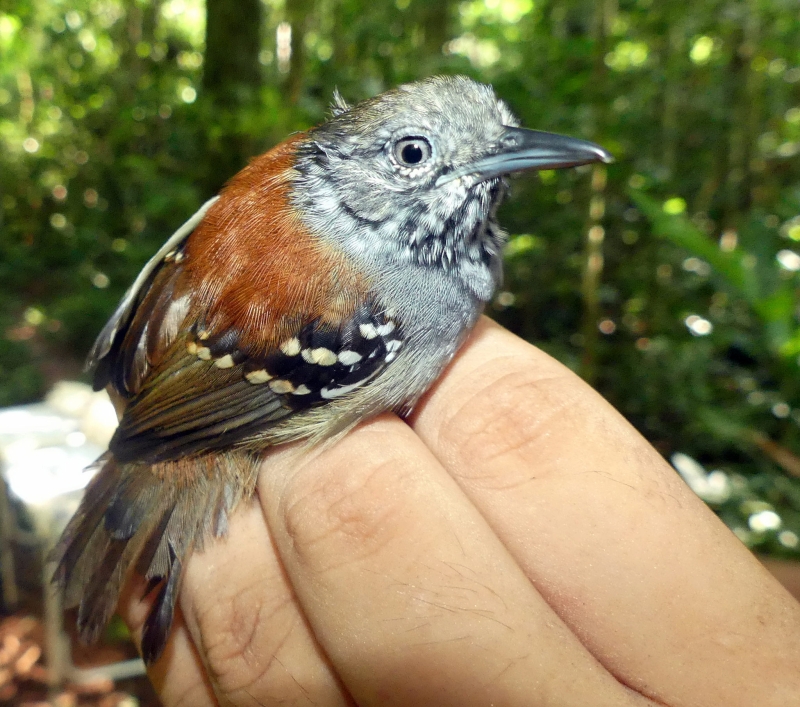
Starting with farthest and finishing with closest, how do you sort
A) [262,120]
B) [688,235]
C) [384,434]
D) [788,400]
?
[788,400], [262,120], [688,235], [384,434]

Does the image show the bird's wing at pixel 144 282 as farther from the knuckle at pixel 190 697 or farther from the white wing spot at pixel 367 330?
the knuckle at pixel 190 697

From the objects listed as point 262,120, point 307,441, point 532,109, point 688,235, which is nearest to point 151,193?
point 262,120

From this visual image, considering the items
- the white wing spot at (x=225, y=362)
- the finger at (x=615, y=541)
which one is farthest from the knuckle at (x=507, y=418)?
the white wing spot at (x=225, y=362)

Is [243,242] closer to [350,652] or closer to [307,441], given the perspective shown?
[307,441]

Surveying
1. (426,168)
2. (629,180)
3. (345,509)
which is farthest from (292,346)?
(629,180)

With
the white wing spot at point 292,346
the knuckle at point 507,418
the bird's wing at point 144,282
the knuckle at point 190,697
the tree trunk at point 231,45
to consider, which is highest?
the tree trunk at point 231,45

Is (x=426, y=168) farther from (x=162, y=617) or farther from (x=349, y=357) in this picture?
(x=162, y=617)

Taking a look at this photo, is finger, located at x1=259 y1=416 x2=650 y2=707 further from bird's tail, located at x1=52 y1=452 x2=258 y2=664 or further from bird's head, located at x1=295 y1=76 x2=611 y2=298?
bird's head, located at x1=295 y1=76 x2=611 y2=298
